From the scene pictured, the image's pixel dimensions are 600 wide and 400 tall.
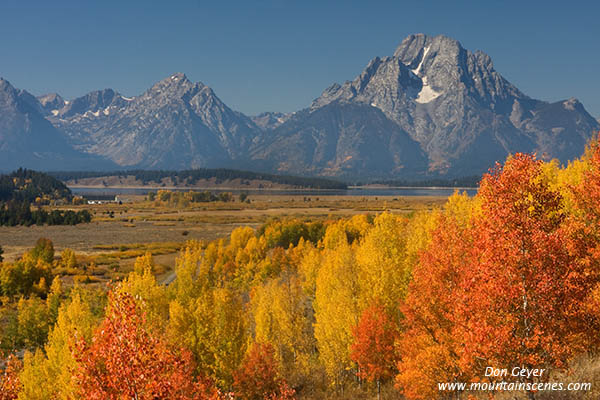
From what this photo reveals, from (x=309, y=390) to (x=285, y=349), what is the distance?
227 inches

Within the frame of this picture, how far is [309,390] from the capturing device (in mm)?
45469

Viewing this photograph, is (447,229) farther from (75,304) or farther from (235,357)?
(75,304)

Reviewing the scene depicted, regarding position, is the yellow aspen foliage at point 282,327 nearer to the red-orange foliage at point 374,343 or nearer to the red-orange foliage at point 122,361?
the red-orange foliage at point 374,343

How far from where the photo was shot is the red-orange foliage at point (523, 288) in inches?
723

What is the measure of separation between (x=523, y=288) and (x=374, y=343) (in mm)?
20387

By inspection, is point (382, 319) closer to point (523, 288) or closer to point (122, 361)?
point (523, 288)

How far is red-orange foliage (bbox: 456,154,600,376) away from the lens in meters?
18.4

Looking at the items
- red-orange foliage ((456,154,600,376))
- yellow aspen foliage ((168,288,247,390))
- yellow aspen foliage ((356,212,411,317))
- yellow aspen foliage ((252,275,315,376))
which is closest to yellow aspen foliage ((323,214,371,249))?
yellow aspen foliage ((252,275,315,376))

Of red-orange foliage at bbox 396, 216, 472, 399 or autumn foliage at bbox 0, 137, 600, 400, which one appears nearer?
autumn foliage at bbox 0, 137, 600, 400

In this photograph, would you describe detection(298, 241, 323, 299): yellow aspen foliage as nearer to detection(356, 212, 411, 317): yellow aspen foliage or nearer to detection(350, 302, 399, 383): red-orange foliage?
detection(356, 212, 411, 317): yellow aspen foliage

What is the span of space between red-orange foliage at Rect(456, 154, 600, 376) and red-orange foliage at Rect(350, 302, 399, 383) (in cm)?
1675

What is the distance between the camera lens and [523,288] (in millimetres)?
18578

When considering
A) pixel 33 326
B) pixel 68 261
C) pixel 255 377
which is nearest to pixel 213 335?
pixel 255 377

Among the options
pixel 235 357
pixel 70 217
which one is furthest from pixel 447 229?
pixel 70 217
